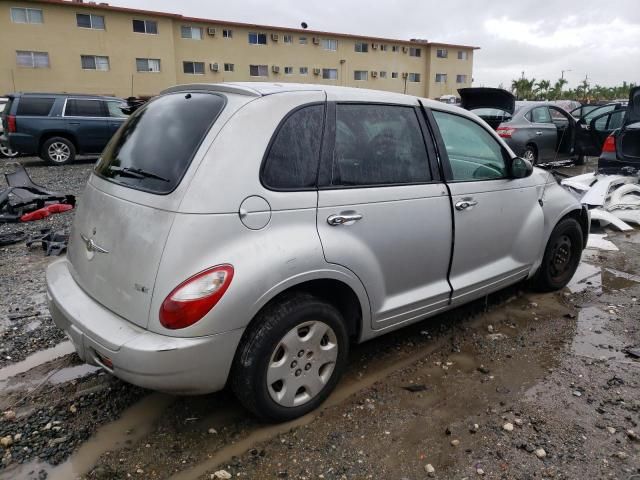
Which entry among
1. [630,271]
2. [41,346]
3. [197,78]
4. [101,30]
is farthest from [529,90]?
[41,346]

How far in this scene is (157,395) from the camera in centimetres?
283

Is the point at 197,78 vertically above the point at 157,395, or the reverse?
the point at 197,78

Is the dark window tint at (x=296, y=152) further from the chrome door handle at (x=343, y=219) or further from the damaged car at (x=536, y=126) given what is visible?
the damaged car at (x=536, y=126)

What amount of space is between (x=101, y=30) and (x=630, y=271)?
106 ft

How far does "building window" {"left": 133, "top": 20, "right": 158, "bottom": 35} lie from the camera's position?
1195 inches

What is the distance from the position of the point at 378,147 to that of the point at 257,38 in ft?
117

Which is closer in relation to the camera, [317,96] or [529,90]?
[317,96]

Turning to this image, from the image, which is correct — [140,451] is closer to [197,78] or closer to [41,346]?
[41,346]

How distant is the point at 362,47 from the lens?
132 ft

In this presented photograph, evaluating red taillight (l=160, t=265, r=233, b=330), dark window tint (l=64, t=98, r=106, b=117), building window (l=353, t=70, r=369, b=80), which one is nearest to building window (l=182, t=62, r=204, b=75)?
building window (l=353, t=70, r=369, b=80)

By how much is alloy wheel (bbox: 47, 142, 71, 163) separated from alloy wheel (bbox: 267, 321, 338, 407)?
38.9 ft

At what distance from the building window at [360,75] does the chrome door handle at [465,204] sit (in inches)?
1556

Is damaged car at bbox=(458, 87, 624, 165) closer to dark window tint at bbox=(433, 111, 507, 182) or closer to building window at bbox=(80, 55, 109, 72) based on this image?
dark window tint at bbox=(433, 111, 507, 182)

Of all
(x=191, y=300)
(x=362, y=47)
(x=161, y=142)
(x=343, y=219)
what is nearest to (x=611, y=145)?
(x=343, y=219)
